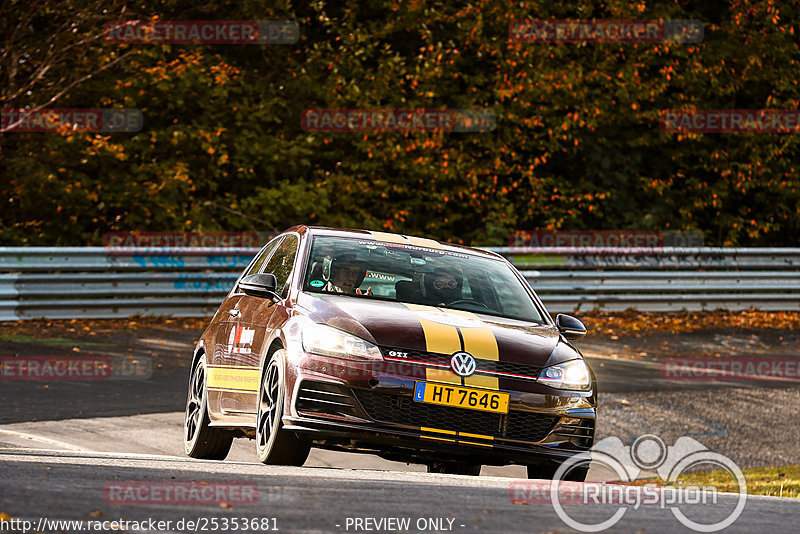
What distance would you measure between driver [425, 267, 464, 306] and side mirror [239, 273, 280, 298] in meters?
0.97

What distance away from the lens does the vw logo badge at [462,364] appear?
22.9 ft

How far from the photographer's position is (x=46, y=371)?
42.4ft

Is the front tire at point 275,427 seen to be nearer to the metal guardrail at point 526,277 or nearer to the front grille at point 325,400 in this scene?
the front grille at point 325,400

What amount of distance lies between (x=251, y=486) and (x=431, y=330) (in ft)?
5.61

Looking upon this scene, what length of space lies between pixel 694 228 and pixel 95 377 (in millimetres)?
15739

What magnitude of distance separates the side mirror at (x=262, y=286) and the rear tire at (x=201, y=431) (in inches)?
41.6

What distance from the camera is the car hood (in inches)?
278

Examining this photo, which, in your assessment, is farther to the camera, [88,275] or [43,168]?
[43,168]

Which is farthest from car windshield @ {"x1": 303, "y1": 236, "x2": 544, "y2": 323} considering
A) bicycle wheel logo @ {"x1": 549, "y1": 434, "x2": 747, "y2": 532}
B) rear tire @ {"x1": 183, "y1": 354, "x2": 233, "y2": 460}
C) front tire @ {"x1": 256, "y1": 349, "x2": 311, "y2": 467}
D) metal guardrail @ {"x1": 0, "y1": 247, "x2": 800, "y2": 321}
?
metal guardrail @ {"x1": 0, "y1": 247, "x2": 800, "y2": 321}

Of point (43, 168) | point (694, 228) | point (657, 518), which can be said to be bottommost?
point (694, 228)

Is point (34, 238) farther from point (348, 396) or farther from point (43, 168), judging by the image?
point (348, 396)

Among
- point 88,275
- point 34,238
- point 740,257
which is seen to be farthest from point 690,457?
point 34,238

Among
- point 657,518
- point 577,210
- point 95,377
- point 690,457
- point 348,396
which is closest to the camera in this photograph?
point 657,518

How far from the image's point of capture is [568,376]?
734 cm
